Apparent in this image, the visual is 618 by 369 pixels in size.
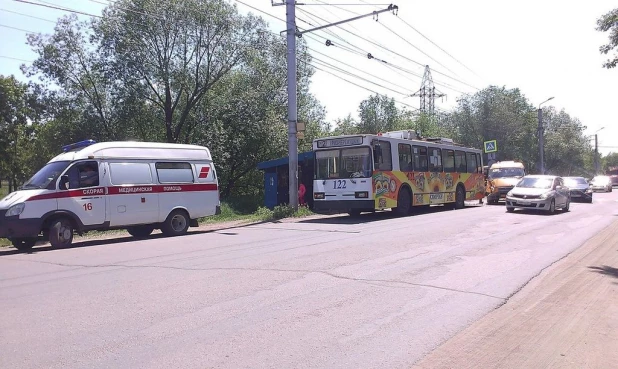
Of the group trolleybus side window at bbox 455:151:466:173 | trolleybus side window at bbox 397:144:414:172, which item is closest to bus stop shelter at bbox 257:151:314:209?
trolleybus side window at bbox 397:144:414:172

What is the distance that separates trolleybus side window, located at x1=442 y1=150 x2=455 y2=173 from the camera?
915 inches

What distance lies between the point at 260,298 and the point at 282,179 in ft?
57.3

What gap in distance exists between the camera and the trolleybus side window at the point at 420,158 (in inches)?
819

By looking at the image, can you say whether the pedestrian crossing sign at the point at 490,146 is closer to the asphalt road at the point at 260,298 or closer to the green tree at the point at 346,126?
the green tree at the point at 346,126

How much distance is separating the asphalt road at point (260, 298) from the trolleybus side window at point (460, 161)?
11.2 meters

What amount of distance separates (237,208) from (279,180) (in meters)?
3.10

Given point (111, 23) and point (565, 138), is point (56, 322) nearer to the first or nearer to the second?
point (111, 23)

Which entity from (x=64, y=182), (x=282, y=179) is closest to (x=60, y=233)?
(x=64, y=182)

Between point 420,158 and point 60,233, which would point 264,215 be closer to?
point 420,158

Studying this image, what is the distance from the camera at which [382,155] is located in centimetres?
1859

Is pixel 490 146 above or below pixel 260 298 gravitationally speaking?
above

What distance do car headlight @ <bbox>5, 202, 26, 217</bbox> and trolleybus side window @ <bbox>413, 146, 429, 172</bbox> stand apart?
14.1 metres

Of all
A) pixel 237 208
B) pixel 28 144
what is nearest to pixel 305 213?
pixel 237 208

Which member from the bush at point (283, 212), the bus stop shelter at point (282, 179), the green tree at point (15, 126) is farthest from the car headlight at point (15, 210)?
the green tree at point (15, 126)
